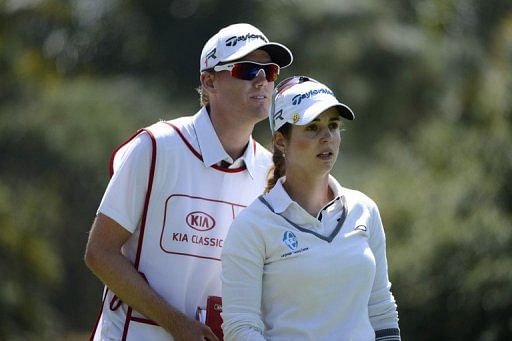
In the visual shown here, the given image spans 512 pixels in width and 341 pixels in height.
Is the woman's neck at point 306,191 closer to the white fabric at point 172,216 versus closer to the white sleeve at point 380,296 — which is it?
the white sleeve at point 380,296

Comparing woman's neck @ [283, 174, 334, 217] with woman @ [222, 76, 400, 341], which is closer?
woman @ [222, 76, 400, 341]

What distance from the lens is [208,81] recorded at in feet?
17.8

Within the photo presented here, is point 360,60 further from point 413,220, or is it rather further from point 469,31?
point 413,220

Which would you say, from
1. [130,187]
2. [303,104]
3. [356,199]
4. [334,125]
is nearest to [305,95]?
[303,104]

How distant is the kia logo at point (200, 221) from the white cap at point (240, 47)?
66 cm

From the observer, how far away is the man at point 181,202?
5.05 meters

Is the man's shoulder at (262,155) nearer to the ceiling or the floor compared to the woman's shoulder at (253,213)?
nearer to the ceiling

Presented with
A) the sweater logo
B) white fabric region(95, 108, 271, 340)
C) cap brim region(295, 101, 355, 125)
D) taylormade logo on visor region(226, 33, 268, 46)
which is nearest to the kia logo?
white fabric region(95, 108, 271, 340)

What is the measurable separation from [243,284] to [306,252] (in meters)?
0.27

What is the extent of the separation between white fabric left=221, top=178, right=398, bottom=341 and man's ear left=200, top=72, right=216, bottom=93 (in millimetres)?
783

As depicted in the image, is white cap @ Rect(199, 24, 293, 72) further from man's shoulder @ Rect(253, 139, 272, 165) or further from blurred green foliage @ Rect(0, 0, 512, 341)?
blurred green foliage @ Rect(0, 0, 512, 341)

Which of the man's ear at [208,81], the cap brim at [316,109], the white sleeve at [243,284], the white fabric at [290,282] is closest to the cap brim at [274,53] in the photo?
the man's ear at [208,81]

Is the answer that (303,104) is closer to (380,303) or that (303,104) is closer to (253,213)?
(253,213)

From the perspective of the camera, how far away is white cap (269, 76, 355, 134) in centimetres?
486
